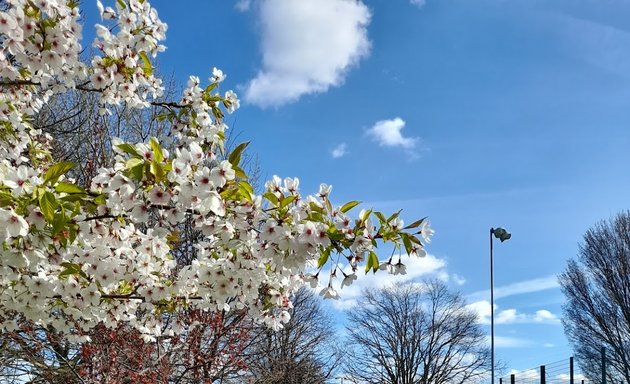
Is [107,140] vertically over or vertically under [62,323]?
over

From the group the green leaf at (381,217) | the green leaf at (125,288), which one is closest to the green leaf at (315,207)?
the green leaf at (381,217)

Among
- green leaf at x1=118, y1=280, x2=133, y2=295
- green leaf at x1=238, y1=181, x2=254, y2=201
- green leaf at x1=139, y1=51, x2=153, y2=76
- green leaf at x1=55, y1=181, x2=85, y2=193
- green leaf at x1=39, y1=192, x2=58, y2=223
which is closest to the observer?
green leaf at x1=39, y1=192, x2=58, y2=223

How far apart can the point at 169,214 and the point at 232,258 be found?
78 cm

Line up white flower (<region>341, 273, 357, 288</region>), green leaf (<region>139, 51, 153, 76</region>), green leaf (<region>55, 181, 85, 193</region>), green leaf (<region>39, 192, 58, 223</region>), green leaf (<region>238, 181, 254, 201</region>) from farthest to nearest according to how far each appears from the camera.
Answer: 1. green leaf (<region>139, 51, 153, 76</region>)
2. white flower (<region>341, 273, 357, 288</region>)
3. green leaf (<region>238, 181, 254, 201</region>)
4. green leaf (<region>55, 181, 85, 193</region>)
5. green leaf (<region>39, 192, 58, 223</region>)

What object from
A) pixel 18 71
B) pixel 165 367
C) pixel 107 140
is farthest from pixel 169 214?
pixel 107 140

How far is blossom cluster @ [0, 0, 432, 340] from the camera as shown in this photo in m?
2.39

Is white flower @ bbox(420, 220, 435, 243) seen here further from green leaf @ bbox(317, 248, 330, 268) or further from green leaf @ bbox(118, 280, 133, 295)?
Result: green leaf @ bbox(118, 280, 133, 295)

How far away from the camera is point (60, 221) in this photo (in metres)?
2.30

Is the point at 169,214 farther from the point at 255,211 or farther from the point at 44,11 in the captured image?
the point at 44,11

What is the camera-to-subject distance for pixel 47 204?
224 cm

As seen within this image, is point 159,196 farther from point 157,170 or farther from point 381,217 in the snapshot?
point 381,217

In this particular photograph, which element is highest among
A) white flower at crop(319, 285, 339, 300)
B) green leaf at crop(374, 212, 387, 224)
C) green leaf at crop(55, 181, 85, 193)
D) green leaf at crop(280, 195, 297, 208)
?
green leaf at crop(280, 195, 297, 208)

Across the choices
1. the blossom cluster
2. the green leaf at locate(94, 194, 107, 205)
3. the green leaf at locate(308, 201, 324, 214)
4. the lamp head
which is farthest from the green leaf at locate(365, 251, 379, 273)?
the lamp head

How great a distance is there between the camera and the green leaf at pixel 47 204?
2.24 m
